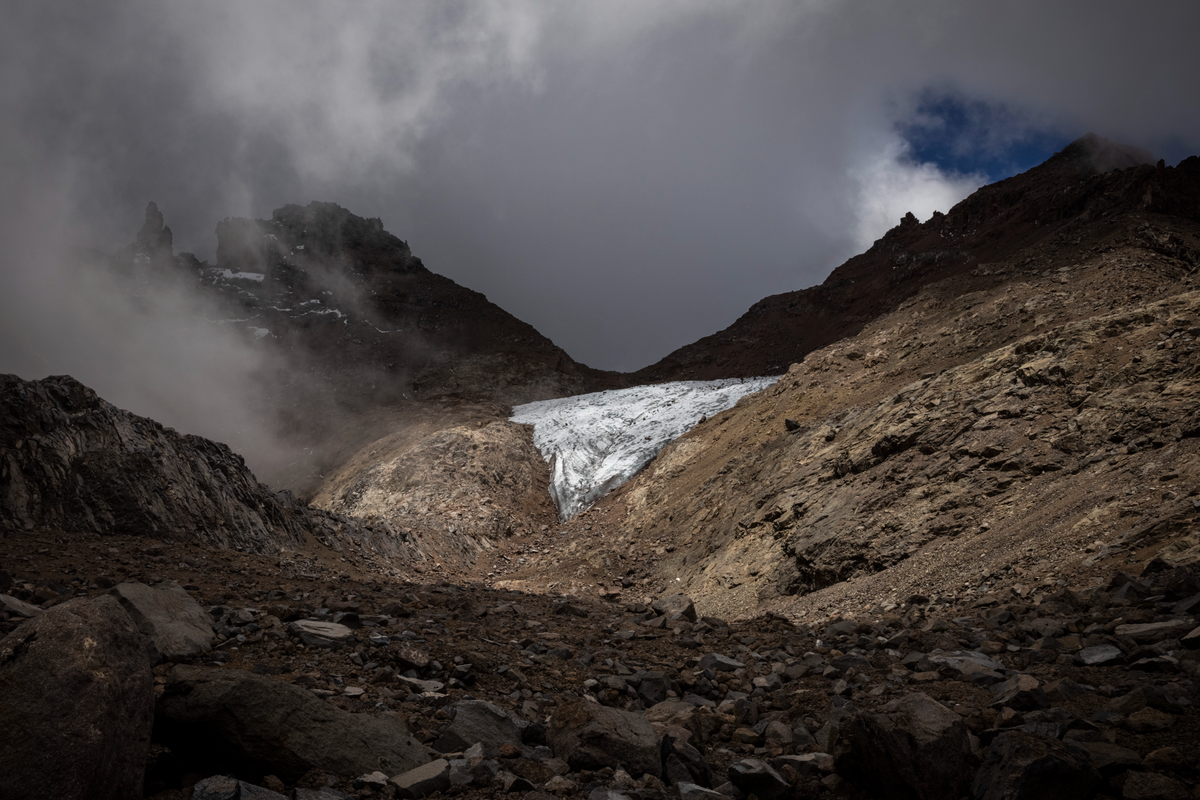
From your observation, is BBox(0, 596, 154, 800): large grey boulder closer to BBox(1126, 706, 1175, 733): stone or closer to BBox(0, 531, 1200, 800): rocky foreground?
BBox(0, 531, 1200, 800): rocky foreground

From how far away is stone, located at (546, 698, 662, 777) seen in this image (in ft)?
13.0

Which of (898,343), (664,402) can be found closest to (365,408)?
(664,402)

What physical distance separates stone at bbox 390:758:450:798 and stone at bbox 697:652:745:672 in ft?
12.0

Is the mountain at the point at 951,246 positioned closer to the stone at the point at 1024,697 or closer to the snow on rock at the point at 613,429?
the snow on rock at the point at 613,429

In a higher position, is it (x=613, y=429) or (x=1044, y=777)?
(x=613, y=429)

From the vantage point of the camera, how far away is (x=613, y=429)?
38.3m

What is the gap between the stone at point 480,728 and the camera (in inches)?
164

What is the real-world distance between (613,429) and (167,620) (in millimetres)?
33220

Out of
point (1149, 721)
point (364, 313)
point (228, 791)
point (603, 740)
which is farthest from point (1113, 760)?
point (364, 313)

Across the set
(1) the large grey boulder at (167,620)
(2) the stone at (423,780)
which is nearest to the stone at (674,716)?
(2) the stone at (423,780)

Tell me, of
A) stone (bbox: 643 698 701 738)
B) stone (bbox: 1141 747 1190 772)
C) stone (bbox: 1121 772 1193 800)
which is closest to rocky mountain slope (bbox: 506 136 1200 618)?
stone (bbox: 1141 747 1190 772)

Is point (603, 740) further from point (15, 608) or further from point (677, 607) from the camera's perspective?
point (677, 607)

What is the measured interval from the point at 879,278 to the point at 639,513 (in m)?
40.5

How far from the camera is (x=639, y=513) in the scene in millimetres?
25016
